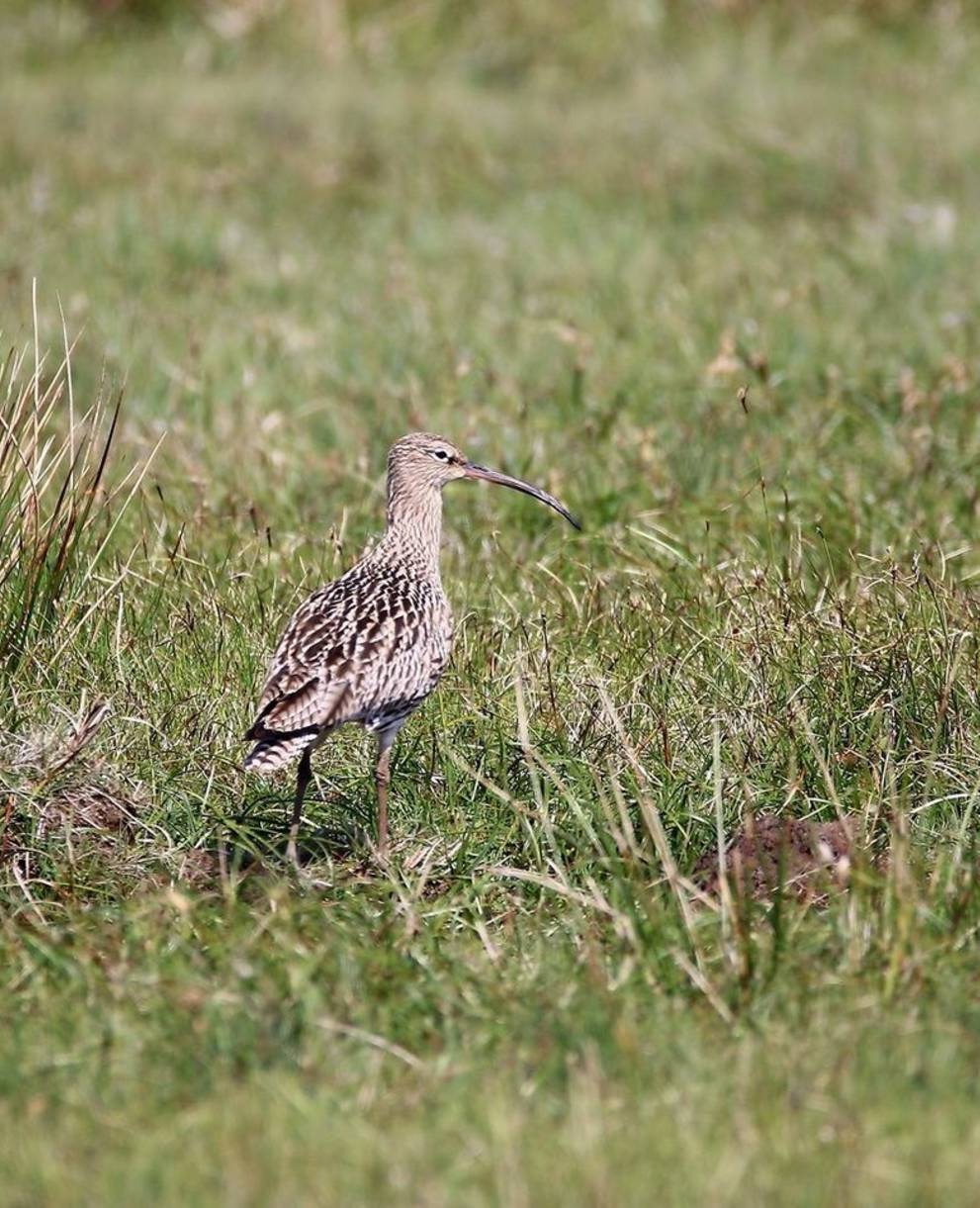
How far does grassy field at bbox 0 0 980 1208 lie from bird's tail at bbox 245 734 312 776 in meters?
0.20

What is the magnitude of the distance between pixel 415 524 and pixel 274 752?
3.80ft

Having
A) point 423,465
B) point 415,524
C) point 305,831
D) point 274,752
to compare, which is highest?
point 423,465

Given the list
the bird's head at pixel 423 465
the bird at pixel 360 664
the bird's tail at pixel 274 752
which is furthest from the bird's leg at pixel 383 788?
the bird's head at pixel 423 465

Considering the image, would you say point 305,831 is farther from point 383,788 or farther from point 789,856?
point 789,856

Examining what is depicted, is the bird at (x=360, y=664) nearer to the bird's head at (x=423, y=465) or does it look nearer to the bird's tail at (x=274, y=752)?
the bird's tail at (x=274, y=752)

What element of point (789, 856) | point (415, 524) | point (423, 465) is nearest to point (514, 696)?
point (415, 524)

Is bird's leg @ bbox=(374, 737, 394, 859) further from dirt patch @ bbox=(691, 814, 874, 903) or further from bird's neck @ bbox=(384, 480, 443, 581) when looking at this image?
dirt patch @ bbox=(691, 814, 874, 903)

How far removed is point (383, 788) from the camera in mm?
5238

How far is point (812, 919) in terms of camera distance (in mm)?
4660

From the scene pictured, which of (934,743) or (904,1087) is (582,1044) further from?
(934,743)

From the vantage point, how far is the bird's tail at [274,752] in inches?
197

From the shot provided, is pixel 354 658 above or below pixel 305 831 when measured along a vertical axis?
above

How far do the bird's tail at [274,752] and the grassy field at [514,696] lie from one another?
0.66ft

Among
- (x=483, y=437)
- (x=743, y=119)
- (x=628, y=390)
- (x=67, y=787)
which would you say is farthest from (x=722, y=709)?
(x=743, y=119)
